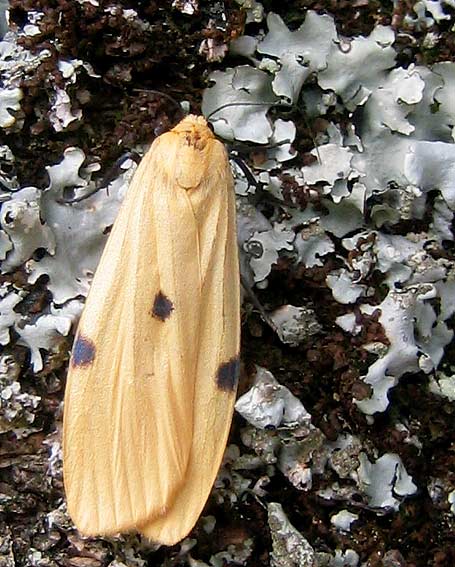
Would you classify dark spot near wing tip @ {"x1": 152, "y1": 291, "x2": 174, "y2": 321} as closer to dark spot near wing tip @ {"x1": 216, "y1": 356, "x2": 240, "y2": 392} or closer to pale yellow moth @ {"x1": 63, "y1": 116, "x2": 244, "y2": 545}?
pale yellow moth @ {"x1": 63, "y1": 116, "x2": 244, "y2": 545}

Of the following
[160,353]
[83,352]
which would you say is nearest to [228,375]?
[160,353]

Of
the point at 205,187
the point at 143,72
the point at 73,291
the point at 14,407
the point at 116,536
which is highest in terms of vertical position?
the point at 143,72

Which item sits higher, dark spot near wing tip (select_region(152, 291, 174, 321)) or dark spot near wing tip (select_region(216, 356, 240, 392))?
dark spot near wing tip (select_region(152, 291, 174, 321))

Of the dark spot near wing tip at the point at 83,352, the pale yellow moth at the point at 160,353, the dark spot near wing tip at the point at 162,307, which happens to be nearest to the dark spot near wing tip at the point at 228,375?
the pale yellow moth at the point at 160,353

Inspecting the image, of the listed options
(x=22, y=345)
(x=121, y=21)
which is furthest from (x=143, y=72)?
(x=22, y=345)

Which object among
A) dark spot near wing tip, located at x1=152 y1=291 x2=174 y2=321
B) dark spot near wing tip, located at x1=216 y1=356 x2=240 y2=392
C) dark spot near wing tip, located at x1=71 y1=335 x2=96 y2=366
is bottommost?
dark spot near wing tip, located at x1=216 y1=356 x2=240 y2=392

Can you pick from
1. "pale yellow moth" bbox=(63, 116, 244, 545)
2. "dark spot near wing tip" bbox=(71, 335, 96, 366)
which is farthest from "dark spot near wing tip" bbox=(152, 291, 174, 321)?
"dark spot near wing tip" bbox=(71, 335, 96, 366)

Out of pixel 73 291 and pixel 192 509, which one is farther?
pixel 73 291

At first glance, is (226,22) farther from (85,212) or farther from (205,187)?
(85,212)

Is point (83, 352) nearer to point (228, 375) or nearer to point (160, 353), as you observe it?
point (160, 353)
